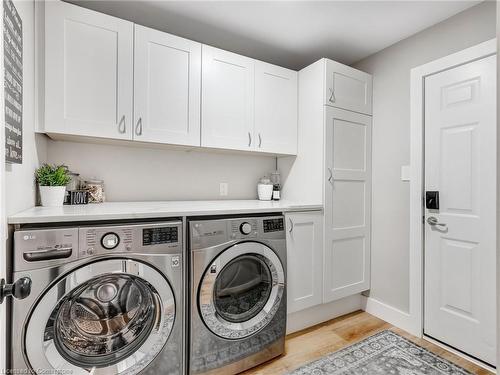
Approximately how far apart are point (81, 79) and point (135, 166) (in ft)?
2.30

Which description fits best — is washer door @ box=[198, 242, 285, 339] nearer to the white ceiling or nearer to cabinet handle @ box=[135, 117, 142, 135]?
cabinet handle @ box=[135, 117, 142, 135]

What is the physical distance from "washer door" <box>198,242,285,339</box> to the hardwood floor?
0.30 meters

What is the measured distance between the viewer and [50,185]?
5.36 ft

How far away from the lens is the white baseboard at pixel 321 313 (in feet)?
7.19

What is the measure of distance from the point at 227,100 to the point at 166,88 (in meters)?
0.47

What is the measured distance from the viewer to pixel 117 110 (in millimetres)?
1766

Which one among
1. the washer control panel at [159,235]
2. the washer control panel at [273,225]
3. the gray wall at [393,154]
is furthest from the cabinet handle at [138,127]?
the gray wall at [393,154]

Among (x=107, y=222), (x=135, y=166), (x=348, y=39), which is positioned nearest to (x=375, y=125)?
(x=348, y=39)

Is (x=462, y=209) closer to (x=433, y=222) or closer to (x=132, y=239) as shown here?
(x=433, y=222)

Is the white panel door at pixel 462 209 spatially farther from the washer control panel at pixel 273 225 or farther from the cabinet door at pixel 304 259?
the washer control panel at pixel 273 225

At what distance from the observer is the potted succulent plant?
5.32 ft

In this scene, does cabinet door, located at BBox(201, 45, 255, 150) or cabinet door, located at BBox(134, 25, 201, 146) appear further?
cabinet door, located at BBox(201, 45, 255, 150)

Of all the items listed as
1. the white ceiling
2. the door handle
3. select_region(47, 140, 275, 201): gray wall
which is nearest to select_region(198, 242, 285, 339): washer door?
select_region(47, 140, 275, 201): gray wall

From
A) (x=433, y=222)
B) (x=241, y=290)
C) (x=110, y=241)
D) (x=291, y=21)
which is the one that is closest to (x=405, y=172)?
(x=433, y=222)
